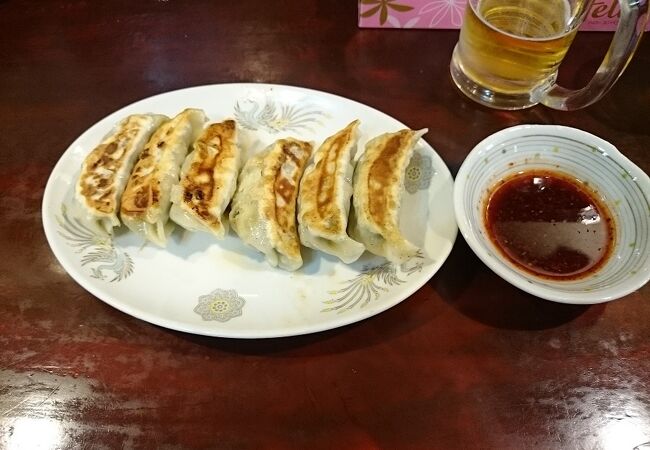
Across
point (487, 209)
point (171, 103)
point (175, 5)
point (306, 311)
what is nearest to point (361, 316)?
point (306, 311)

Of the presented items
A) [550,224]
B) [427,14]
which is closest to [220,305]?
[550,224]

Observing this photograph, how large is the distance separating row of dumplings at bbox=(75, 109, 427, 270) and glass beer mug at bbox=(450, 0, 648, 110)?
0.52m

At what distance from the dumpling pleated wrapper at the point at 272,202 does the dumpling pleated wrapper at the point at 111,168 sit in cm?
40

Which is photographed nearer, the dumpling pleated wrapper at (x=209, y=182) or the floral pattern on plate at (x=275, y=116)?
the dumpling pleated wrapper at (x=209, y=182)

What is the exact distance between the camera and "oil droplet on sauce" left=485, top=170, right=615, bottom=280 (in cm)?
175

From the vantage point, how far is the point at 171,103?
223cm

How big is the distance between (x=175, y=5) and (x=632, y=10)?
207 cm

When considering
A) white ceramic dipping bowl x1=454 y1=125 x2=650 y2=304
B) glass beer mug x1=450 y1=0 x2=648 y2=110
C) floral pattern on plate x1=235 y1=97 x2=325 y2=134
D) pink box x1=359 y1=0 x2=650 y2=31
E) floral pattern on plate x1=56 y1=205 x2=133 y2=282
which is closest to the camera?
white ceramic dipping bowl x1=454 y1=125 x2=650 y2=304

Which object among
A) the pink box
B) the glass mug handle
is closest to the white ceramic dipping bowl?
the glass mug handle

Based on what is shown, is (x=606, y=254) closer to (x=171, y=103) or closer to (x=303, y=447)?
(x=303, y=447)

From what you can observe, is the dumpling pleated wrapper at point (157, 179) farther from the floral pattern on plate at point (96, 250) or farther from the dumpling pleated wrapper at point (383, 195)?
the dumpling pleated wrapper at point (383, 195)

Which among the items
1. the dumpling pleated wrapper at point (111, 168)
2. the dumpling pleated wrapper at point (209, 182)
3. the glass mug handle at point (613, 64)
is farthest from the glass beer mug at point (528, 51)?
the dumpling pleated wrapper at point (111, 168)

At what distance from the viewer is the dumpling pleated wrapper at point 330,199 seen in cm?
175

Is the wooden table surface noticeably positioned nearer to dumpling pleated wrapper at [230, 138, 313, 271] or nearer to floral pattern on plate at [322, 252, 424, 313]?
floral pattern on plate at [322, 252, 424, 313]
